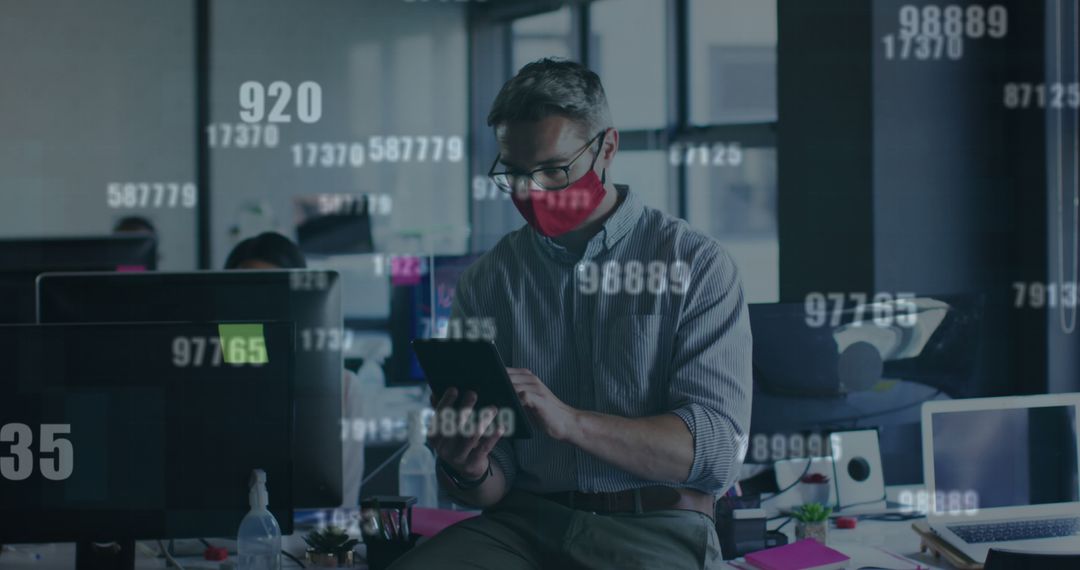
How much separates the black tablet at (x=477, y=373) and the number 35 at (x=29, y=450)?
48 cm

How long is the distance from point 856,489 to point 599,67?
2.31 meters

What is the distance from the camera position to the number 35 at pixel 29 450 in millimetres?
1335

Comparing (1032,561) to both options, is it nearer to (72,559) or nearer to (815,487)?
(815,487)

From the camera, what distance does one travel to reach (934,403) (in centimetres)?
170

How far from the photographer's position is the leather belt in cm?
150

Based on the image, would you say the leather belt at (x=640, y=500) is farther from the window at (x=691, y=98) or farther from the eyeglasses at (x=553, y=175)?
the window at (x=691, y=98)

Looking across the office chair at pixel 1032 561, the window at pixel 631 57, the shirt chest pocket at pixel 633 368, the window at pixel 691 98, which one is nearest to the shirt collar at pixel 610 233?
the shirt chest pocket at pixel 633 368

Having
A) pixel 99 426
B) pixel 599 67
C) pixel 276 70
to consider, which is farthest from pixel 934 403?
pixel 276 70

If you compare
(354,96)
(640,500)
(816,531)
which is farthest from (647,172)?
(640,500)

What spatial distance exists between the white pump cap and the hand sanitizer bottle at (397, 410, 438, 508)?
0.53m

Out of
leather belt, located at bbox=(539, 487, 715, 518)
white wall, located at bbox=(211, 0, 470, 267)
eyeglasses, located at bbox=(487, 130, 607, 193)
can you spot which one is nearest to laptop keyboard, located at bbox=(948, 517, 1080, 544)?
leather belt, located at bbox=(539, 487, 715, 518)

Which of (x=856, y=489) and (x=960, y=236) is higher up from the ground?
(x=960, y=236)

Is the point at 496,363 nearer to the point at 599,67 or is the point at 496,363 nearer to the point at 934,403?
the point at 934,403
